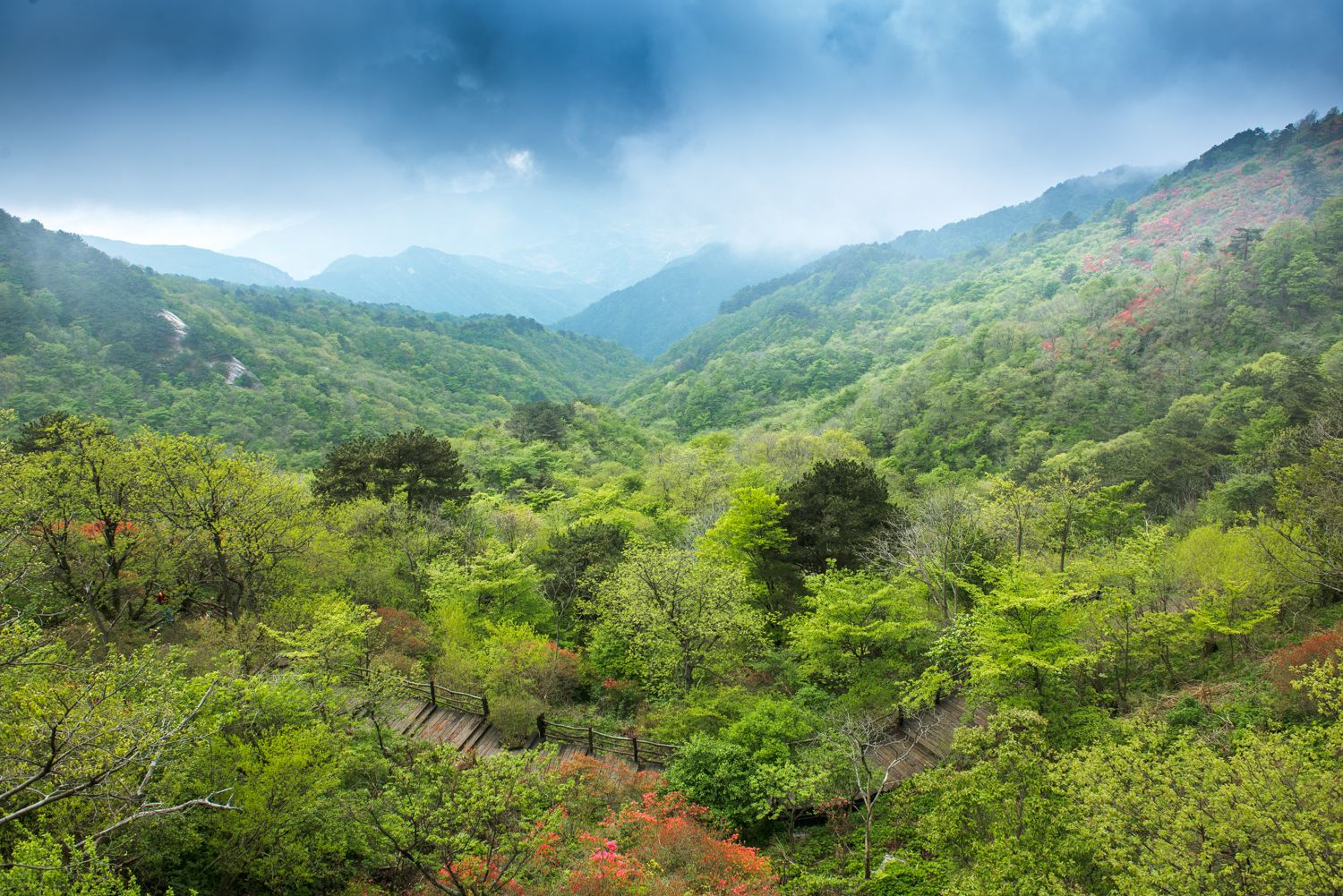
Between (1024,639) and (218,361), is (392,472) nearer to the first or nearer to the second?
(1024,639)

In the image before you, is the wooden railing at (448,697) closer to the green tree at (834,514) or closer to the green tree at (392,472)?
the green tree at (392,472)

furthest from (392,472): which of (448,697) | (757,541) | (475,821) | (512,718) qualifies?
(475,821)

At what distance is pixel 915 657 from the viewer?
812 inches

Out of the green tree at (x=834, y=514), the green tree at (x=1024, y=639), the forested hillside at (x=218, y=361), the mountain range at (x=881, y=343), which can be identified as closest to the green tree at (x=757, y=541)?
the green tree at (x=834, y=514)

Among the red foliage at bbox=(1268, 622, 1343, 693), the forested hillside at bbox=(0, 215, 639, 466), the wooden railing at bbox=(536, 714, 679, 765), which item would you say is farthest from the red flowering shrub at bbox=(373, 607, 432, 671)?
the forested hillside at bbox=(0, 215, 639, 466)

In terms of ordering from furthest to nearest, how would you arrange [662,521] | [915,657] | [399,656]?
[662,521] → [915,657] → [399,656]

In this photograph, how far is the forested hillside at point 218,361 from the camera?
210 feet

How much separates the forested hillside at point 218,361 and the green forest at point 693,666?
4228 cm

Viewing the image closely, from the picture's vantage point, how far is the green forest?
347 inches

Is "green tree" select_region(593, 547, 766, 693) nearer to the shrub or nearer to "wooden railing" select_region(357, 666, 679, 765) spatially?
"wooden railing" select_region(357, 666, 679, 765)

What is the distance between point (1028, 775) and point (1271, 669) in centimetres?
1150

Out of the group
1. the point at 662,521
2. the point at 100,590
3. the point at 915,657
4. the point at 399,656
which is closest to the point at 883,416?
the point at 662,521

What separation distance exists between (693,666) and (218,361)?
88098 millimetres

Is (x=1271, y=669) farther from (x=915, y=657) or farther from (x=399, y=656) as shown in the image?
(x=399, y=656)
